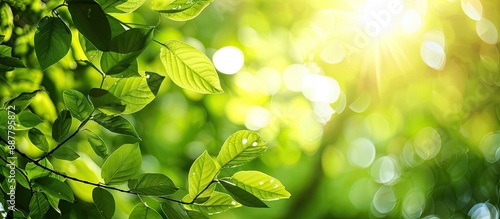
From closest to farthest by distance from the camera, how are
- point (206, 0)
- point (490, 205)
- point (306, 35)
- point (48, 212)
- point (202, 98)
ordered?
point (206, 0), point (48, 212), point (202, 98), point (306, 35), point (490, 205)

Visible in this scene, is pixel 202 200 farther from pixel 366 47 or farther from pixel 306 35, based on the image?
pixel 366 47

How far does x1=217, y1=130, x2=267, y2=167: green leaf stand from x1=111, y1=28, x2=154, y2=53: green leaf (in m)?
0.12

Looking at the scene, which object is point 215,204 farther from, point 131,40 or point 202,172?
point 131,40

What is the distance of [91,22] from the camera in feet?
1.28

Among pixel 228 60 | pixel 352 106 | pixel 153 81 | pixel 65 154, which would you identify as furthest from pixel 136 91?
pixel 352 106

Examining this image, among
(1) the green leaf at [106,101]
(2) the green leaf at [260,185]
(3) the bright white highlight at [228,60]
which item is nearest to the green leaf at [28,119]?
(1) the green leaf at [106,101]

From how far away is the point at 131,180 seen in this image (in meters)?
0.49

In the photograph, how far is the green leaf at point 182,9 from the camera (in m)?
0.44

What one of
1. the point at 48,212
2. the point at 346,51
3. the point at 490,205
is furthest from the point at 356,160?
the point at 48,212

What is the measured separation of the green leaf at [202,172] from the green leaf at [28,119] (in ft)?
0.57

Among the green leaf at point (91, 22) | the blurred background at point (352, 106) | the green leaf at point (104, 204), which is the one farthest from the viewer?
the blurred background at point (352, 106)

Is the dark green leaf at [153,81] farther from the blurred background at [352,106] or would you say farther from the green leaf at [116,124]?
the blurred background at [352,106]

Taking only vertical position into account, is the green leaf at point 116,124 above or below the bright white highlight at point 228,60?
above

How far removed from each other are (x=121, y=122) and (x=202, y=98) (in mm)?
1702
